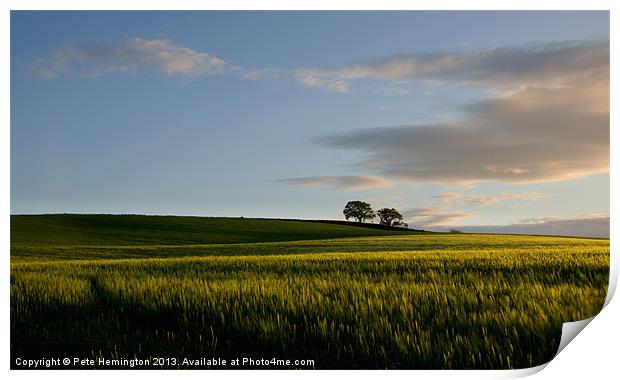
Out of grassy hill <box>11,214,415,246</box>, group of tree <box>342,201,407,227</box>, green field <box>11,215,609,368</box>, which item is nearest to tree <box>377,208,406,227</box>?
group of tree <box>342,201,407,227</box>

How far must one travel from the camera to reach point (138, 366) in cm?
342

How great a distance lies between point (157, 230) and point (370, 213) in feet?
18.3

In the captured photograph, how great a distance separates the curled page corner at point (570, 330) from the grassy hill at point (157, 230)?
93.4 inches

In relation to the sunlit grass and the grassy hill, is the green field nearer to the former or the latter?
the sunlit grass

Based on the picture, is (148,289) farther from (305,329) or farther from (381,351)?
(381,351)

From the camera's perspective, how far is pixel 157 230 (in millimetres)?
9164

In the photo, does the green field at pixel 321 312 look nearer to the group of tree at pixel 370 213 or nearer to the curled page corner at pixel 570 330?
the curled page corner at pixel 570 330

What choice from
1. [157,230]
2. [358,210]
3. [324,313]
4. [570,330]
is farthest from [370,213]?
[157,230]

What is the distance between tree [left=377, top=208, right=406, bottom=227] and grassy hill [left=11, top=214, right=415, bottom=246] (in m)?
0.64

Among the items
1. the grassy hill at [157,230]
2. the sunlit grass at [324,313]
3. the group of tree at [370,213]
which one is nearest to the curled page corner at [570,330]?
the sunlit grass at [324,313]

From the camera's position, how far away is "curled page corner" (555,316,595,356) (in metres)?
3.26

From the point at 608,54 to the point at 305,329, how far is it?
331 cm
